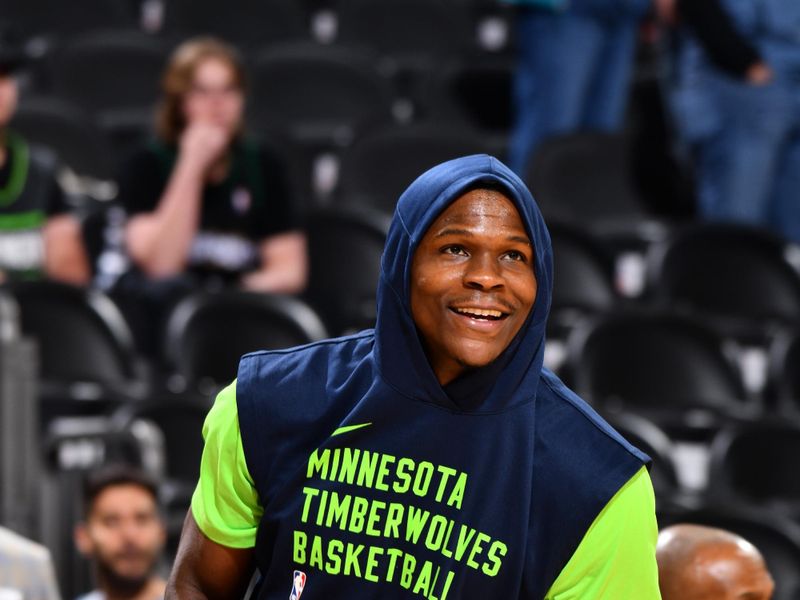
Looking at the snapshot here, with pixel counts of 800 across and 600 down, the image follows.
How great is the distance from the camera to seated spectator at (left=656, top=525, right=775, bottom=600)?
2.13 meters

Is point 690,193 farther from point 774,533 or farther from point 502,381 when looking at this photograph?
point 502,381

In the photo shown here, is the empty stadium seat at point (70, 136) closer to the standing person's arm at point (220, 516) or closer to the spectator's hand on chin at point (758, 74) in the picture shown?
the spectator's hand on chin at point (758, 74)

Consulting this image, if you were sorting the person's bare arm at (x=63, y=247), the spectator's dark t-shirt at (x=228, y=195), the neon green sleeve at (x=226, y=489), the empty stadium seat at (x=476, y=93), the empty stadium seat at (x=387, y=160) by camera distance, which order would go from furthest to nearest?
the empty stadium seat at (x=476, y=93)
the empty stadium seat at (x=387, y=160)
the person's bare arm at (x=63, y=247)
the spectator's dark t-shirt at (x=228, y=195)
the neon green sleeve at (x=226, y=489)

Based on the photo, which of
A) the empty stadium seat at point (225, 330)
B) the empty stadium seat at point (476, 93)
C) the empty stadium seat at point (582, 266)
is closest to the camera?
the empty stadium seat at point (225, 330)

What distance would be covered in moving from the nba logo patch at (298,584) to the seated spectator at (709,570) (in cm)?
56

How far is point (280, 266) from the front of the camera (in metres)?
5.30

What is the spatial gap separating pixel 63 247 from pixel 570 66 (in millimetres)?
1989

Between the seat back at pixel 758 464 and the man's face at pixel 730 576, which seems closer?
the man's face at pixel 730 576

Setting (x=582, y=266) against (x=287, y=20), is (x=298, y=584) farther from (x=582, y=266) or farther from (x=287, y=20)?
(x=287, y=20)

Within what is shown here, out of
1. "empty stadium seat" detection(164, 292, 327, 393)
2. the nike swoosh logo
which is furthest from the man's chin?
the nike swoosh logo

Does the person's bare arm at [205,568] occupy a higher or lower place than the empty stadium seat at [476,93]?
lower

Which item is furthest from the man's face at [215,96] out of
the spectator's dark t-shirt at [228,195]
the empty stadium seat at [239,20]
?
the empty stadium seat at [239,20]

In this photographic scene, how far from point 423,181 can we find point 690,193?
16.5ft

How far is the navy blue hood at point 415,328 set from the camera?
173 centimetres
